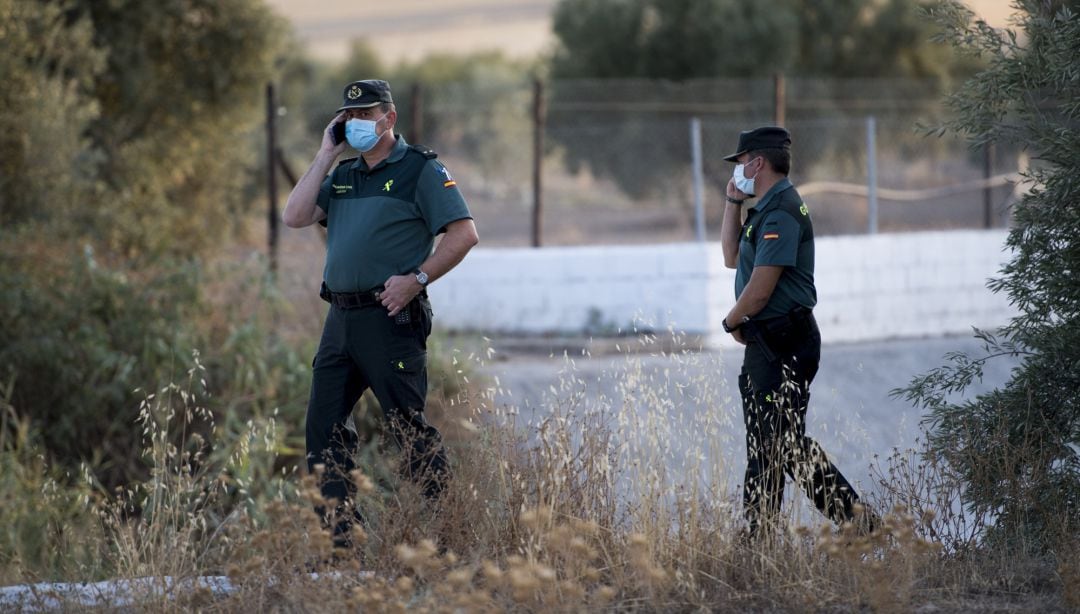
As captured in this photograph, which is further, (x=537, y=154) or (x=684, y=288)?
(x=537, y=154)

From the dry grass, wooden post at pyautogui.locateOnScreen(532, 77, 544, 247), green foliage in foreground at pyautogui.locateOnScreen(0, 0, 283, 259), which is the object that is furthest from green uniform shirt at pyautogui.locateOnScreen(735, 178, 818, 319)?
green foliage in foreground at pyautogui.locateOnScreen(0, 0, 283, 259)

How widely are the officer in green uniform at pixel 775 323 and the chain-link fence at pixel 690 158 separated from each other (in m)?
7.87

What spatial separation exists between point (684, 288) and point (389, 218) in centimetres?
663

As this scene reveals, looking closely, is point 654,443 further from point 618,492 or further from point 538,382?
point 538,382

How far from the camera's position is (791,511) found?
474 centimetres

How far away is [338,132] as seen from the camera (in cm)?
519

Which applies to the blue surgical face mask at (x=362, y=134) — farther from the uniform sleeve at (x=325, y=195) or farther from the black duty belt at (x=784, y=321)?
the black duty belt at (x=784, y=321)

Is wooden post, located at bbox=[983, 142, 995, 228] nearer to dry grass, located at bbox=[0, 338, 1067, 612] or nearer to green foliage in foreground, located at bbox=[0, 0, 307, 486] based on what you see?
green foliage in foreground, located at bbox=[0, 0, 307, 486]

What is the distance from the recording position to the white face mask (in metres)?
5.26

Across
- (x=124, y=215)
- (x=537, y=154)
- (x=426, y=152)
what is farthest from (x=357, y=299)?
(x=124, y=215)

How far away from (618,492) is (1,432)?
5559 mm

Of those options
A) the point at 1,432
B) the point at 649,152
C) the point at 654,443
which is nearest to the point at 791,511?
the point at 654,443

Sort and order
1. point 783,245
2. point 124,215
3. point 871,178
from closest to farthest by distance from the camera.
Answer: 1. point 783,245
2. point 871,178
3. point 124,215

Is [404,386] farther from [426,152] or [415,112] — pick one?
[415,112]
